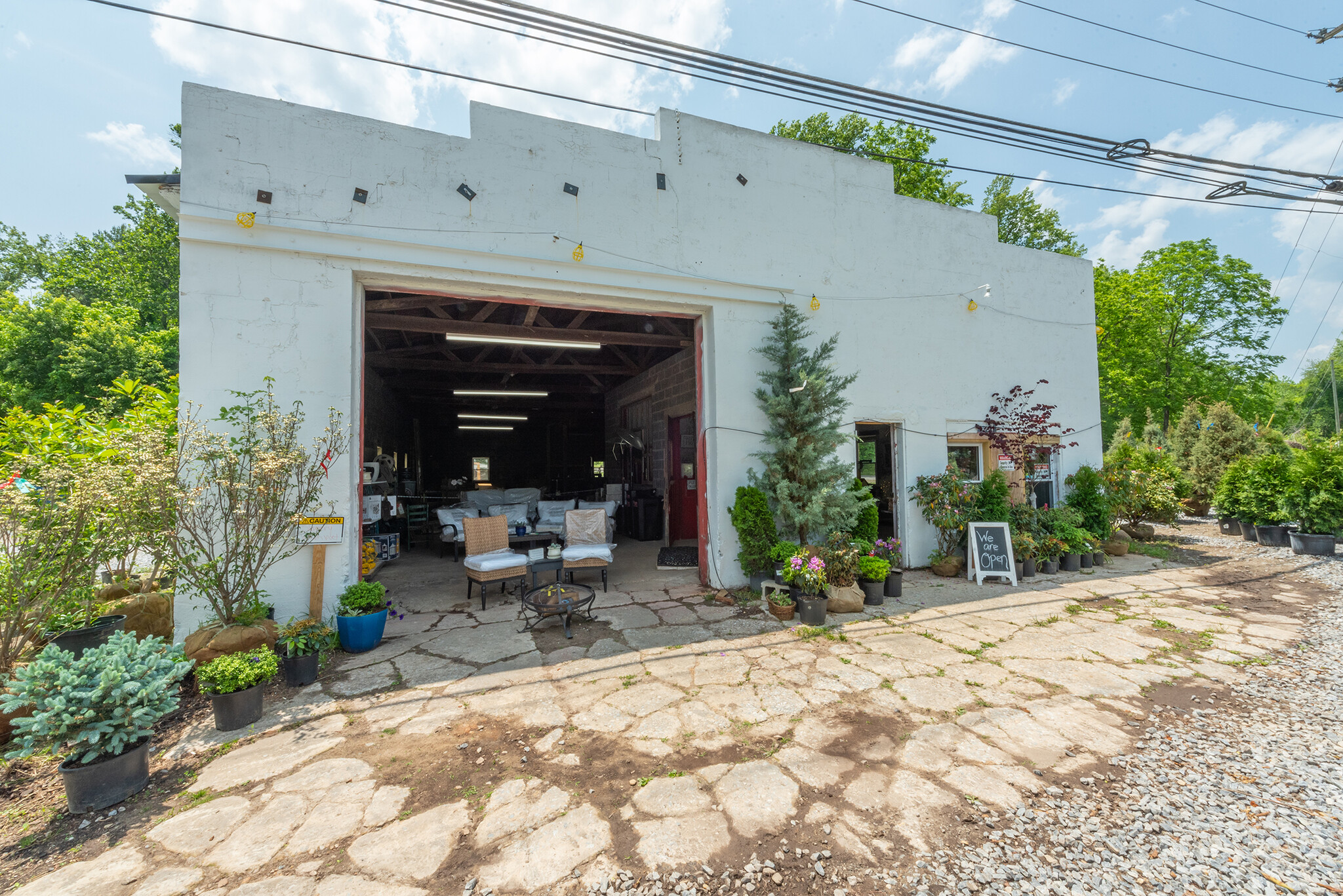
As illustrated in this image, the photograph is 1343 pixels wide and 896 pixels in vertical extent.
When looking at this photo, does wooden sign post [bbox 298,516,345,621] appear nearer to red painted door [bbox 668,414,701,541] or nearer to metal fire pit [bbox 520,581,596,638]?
metal fire pit [bbox 520,581,596,638]

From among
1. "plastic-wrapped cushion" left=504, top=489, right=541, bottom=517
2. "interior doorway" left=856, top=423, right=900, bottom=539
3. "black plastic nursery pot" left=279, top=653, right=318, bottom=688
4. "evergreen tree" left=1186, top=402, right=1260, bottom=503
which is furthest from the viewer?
"evergreen tree" left=1186, top=402, right=1260, bottom=503

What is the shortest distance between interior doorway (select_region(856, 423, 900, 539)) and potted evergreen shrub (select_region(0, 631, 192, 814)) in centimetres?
699

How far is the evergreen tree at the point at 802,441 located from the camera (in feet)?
17.8

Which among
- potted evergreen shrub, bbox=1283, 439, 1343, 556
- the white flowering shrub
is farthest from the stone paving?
potted evergreen shrub, bbox=1283, 439, 1343, 556

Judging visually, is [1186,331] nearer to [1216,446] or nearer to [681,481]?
[1216,446]

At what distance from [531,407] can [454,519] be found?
8612mm

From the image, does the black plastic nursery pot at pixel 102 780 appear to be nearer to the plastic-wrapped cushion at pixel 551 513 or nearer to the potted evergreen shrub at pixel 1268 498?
the plastic-wrapped cushion at pixel 551 513

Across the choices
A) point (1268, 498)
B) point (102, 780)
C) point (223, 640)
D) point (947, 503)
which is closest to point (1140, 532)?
point (1268, 498)

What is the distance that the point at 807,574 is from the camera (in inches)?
189

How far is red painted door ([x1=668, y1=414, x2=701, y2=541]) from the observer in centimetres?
927

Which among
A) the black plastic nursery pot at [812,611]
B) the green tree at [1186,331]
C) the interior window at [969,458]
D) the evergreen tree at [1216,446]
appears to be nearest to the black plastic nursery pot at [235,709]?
the black plastic nursery pot at [812,611]

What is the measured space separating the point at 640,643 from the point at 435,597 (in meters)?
3.01

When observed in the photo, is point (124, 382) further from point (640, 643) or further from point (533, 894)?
point (533, 894)

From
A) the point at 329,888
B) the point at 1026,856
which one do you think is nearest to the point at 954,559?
the point at 1026,856
